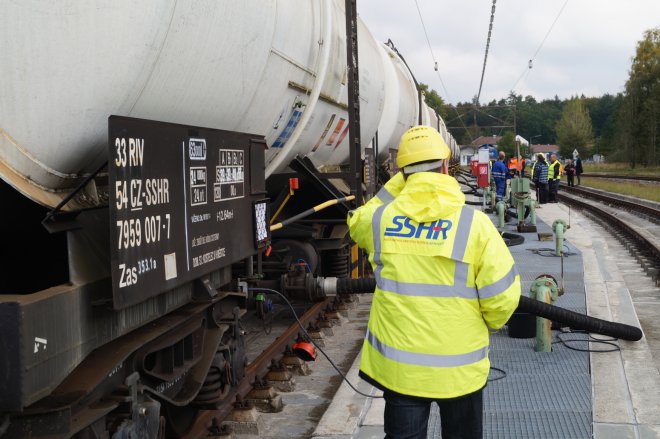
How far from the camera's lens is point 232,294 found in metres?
5.29

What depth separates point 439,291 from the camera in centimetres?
333

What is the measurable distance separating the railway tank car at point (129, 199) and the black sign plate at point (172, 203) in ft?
0.04

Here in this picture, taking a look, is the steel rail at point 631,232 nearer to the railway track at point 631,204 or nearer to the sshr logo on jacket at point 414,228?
the railway track at point 631,204

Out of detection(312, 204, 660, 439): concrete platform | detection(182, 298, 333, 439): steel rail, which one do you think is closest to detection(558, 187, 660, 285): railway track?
detection(312, 204, 660, 439): concrete platform

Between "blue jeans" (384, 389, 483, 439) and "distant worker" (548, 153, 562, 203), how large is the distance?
21.1 m

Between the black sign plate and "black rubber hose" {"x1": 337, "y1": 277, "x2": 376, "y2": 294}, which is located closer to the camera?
the black sign plate

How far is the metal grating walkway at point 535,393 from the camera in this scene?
501 cm

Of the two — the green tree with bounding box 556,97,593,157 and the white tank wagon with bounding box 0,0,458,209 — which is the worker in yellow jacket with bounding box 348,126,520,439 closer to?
the white tank wagon with bounding box 0,0,458,209

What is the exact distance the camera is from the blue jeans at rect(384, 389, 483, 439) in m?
3.39

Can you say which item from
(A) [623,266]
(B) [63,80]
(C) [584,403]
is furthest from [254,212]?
(A) [623,266]

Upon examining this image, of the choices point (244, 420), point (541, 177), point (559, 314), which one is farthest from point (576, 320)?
point (541, 177)

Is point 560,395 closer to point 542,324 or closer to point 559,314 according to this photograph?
point 559,314

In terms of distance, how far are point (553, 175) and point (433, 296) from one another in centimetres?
2232

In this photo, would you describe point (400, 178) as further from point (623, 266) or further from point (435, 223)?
point (623, 266)
